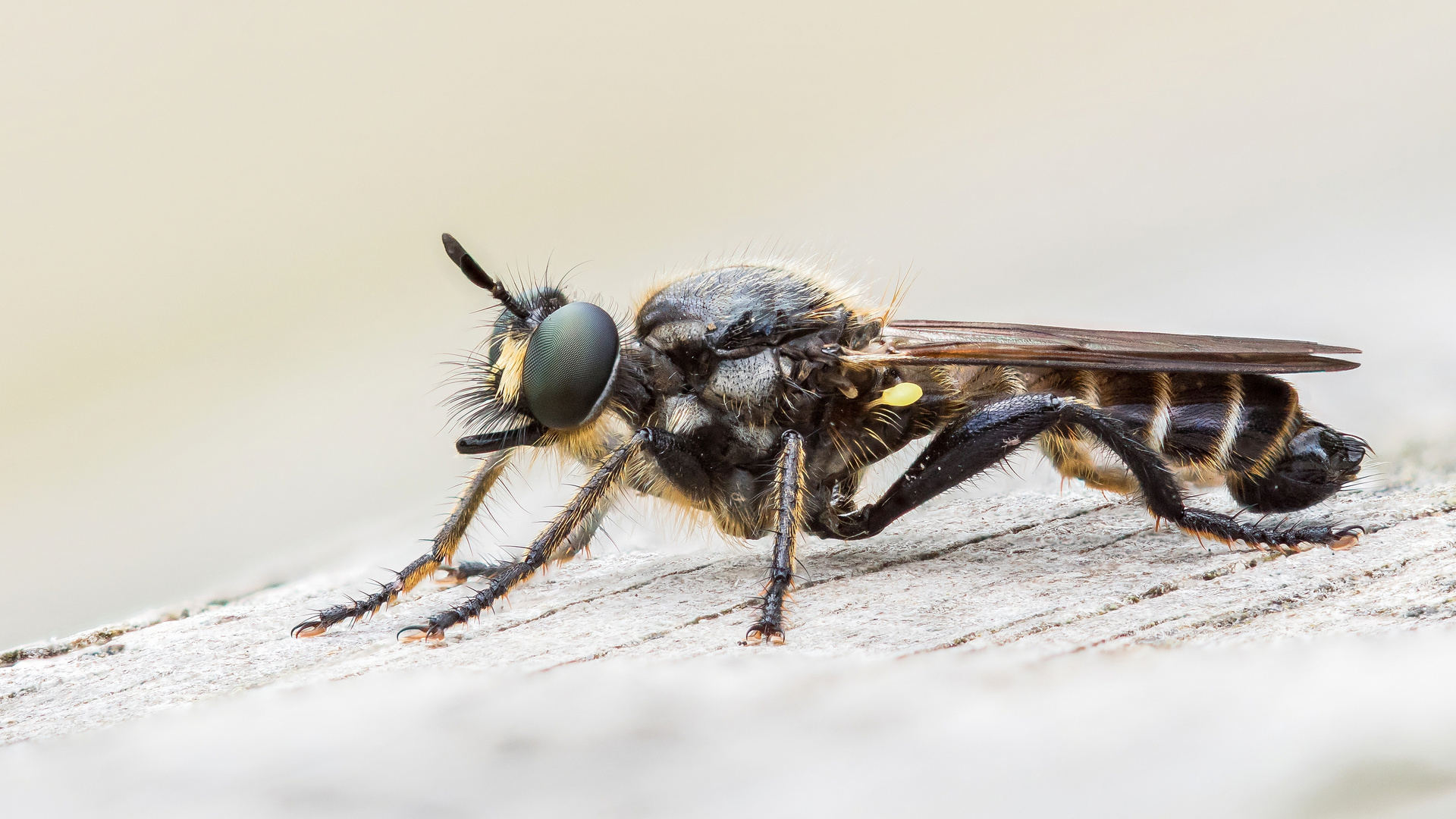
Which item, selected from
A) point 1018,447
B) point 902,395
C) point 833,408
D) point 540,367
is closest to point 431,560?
point 540,367

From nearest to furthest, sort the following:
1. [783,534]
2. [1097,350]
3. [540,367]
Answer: [783,534] < [540,367] < [1097,350]

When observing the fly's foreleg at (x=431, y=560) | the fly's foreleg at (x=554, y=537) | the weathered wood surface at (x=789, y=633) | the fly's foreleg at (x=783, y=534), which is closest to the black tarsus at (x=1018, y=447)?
the weathered wood surface at (x=789, y=633)

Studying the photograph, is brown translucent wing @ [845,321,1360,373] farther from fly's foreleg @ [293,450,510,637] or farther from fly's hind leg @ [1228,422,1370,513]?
fly's foreleg @ [293,450,510,637]

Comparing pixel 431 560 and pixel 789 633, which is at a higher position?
pixel 431 560

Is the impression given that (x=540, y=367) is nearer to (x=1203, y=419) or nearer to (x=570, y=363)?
(x=570, y=363)

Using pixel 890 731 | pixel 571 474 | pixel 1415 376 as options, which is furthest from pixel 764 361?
pixel 1415 376

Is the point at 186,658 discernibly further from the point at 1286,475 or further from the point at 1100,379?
the point at 1286,475

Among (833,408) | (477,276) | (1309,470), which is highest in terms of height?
(477,276)

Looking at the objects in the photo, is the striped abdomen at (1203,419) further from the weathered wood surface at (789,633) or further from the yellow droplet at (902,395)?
the yellow droplet at (902,395)
